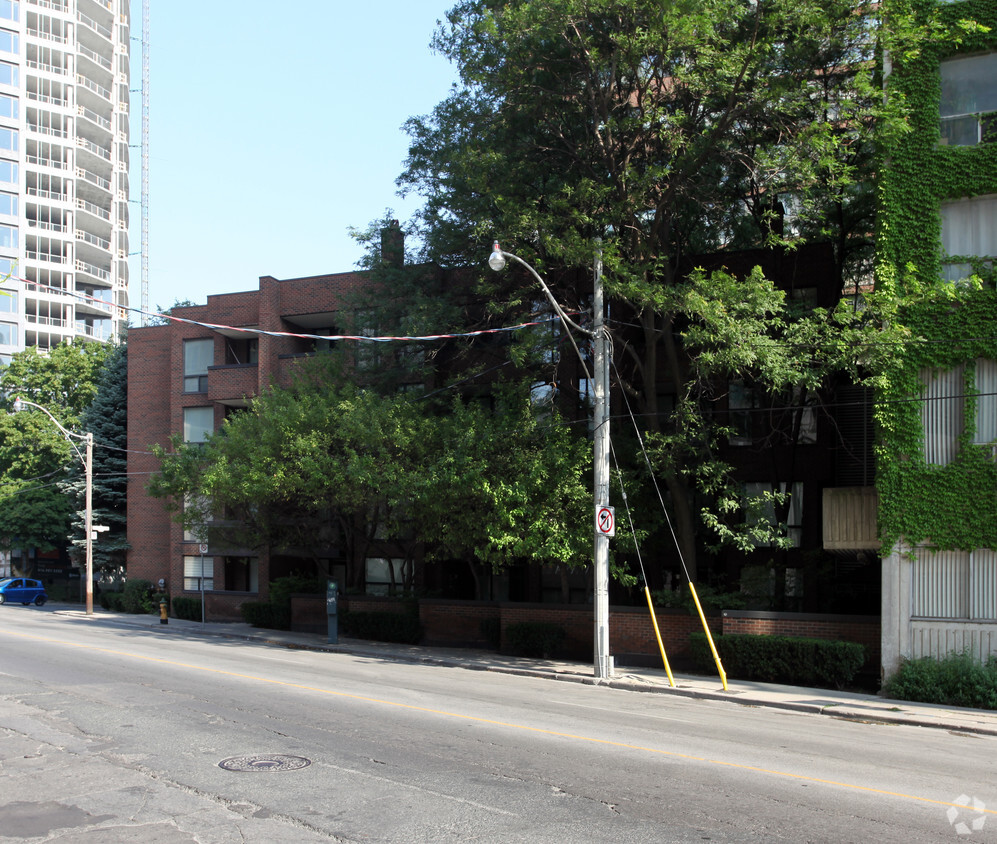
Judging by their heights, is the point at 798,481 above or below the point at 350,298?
below

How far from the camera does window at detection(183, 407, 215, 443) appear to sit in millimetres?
38344

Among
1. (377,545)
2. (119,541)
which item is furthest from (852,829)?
(119,541)

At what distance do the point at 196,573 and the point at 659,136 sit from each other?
88.2 feet

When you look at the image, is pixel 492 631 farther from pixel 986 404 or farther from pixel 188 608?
pixel 188 608

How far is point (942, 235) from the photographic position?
17875 millimetres

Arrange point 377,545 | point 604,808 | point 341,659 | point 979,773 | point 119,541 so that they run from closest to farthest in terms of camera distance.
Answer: point 604,808 → point 979,773 → point 341,659 → point 377,545 → point 119,541

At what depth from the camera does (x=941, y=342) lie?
17547mm

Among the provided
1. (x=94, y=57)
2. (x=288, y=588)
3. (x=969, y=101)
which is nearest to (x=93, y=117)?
(x=94, y=57)

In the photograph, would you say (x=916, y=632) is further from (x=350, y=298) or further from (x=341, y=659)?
(x=350, y=298)

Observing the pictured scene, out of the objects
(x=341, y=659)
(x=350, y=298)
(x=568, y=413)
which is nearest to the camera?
(x=341, y=659)

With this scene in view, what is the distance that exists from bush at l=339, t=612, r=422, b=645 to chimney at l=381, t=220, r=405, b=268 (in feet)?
34.2

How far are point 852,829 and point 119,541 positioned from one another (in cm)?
4084

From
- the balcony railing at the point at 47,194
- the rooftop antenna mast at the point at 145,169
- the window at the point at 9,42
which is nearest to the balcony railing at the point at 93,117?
the window at the point at 9,42

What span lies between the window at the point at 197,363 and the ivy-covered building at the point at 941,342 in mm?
28275
